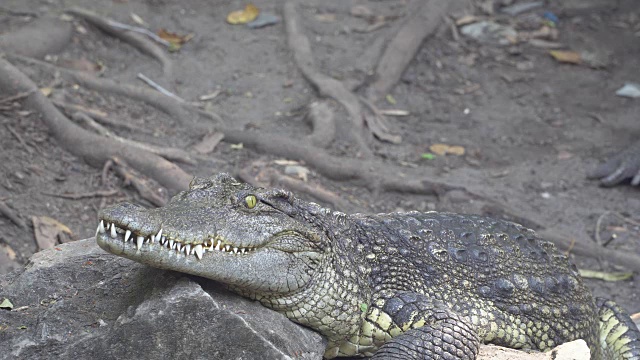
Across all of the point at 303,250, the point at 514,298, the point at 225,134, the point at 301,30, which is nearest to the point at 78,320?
the point at 303,250

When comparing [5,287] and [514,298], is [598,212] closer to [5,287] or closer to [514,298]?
[514,298]

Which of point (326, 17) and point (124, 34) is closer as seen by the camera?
point (124, 34)

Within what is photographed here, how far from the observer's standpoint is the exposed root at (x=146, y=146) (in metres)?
7.11

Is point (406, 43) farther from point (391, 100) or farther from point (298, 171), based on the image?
point (298, 171)

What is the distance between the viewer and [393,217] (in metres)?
4.57

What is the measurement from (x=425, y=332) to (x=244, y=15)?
7.32 metres

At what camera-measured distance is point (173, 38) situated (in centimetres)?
960

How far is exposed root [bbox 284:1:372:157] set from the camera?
8.44 m

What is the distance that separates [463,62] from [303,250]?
23.1ft

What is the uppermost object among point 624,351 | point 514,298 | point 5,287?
point 5,287

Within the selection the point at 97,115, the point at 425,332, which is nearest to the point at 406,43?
the point at 97,115

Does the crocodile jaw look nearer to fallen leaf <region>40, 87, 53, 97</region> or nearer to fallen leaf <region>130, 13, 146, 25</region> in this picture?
fallen leaf <region>40, 87, 53, 97</region>

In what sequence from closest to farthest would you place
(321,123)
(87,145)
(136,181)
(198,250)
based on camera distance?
1. (198,250)
2. (136,181)
3. (87,145)
4. (321,123)

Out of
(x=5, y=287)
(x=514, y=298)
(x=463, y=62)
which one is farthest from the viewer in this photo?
(x=463, y=62)
